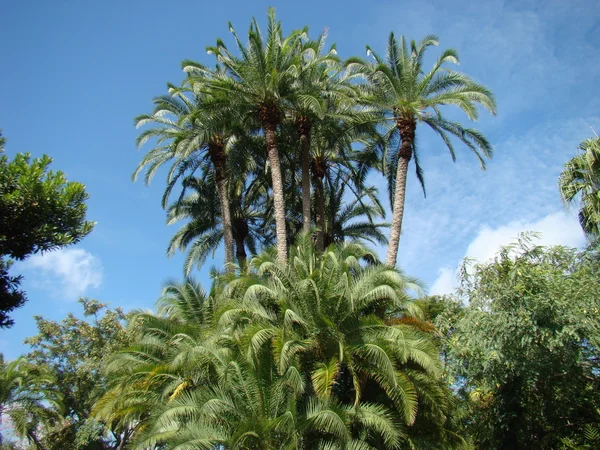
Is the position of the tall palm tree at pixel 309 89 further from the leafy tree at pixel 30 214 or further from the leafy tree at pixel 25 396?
the leafy tree at pixel 25 396

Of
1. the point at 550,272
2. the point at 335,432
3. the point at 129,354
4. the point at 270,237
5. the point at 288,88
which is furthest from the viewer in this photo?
the point at 270,237

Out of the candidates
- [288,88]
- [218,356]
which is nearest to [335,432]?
[218,356]

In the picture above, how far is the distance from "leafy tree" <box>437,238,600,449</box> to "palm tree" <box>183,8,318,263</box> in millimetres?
7715

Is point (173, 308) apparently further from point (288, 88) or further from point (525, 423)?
point (525, 423)

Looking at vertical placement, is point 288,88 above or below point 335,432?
above

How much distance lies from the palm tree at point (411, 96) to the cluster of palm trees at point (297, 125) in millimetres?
39

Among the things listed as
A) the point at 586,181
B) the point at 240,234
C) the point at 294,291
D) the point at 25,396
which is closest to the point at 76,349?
the point at 25,396

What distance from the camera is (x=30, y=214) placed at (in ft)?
40.4

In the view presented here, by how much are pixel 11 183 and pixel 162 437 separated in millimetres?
7157

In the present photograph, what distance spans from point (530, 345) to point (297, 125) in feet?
Answer: 44.1

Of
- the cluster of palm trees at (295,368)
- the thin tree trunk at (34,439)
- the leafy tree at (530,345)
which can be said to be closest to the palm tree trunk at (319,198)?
the cluster of palm trees at (295,368)

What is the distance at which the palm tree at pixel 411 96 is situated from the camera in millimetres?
21031

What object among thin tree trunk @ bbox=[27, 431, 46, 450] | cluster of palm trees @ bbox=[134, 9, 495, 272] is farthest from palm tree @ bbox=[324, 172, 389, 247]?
thin tree trunk @ bbox=[27, 431, 46, 450]

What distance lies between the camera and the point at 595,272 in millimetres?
15211
